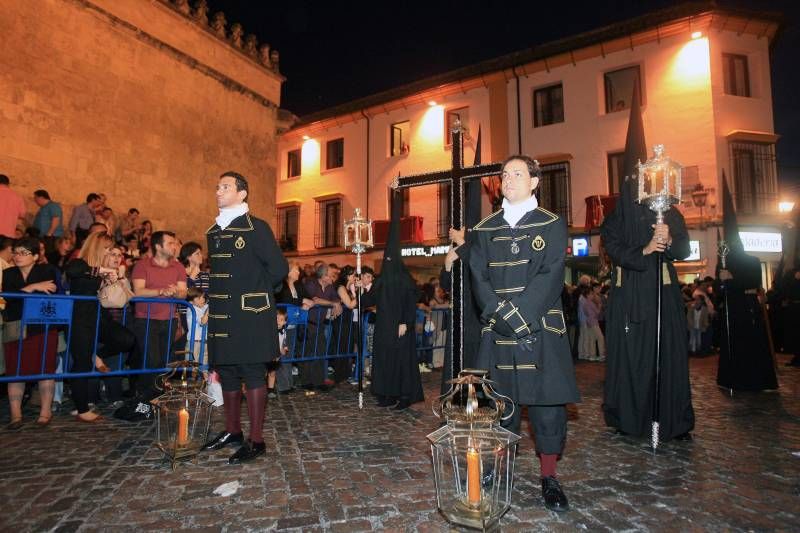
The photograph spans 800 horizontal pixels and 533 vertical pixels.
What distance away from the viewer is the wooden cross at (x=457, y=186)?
15.3ft

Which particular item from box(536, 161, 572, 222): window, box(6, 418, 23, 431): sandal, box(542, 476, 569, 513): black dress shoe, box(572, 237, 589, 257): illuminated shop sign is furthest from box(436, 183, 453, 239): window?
box(542, 476, 569, 513): black dress shoe

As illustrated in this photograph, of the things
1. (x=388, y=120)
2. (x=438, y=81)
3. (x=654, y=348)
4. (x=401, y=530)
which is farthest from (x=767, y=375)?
(x=388, y=120)

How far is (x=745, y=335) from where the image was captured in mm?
7617

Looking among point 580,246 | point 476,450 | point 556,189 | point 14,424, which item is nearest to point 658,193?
point 476,450

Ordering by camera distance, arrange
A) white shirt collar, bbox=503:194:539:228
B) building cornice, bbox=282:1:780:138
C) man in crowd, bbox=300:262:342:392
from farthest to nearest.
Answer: building cornice, bbox=282:1:780:138
man in crowd, bbox=300:262:342:392
white shirt collar, bbox=503:194:539:228

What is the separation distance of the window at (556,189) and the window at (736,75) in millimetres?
6507

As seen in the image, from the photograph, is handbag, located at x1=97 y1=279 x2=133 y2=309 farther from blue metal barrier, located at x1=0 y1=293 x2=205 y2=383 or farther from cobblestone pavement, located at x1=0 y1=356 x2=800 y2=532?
cobblestone pavement, located at x1=0 y1=356 x2=800 y2=532

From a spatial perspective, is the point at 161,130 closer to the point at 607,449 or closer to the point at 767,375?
the point at 607,449

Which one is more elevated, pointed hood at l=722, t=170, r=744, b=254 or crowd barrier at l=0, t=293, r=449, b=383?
pointed hood at l=722, t=170, r=744, b=254

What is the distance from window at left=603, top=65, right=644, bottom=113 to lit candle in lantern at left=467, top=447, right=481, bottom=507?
68.0 ft

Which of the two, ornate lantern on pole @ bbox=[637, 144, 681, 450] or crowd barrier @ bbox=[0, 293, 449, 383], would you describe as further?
crowd barrier @ bbox=[0, 293, 449, 383]

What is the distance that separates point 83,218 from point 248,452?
8602 millimetres

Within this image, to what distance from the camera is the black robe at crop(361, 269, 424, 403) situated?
262 inches

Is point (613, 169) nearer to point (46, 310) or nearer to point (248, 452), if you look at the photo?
point (248, 452)
